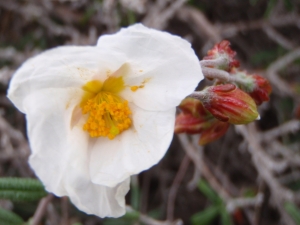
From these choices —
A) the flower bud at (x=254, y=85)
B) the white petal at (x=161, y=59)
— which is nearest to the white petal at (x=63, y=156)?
the white petal at (x=161, y=59)

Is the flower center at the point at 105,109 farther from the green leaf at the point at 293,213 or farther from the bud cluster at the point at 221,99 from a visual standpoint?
the green leaf at the point at 293,213

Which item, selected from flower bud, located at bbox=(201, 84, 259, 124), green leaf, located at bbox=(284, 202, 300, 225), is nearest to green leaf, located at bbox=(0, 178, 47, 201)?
flower bud, located at bbox=(201, 84, 259, 124)

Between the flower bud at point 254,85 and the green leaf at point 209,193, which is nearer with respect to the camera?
the flower bud at point 254,85

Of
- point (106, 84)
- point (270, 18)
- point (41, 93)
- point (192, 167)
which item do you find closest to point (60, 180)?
point (41, 93)

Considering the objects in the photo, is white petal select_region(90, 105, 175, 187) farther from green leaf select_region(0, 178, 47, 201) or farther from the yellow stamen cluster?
green leaf select_region(0, 178, 47, 201)

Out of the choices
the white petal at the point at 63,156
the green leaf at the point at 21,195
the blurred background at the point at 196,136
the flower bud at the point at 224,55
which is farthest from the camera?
the blurred background at the point at 196,136

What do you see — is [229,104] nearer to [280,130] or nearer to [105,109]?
[105,109]
